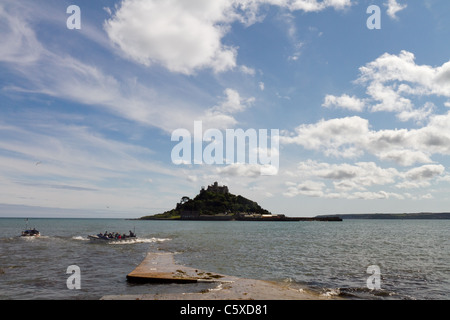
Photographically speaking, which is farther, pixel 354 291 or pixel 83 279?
pixel 83 279

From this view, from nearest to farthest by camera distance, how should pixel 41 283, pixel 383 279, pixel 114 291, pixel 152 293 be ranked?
pixel 152 293
pixel 114 291
pixel 41 283
pixel 383 279

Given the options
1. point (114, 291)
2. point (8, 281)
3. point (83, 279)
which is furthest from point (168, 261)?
point (8, 281)

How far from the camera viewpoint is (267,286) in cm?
2256

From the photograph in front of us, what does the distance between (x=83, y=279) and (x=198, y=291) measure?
12688 mm
